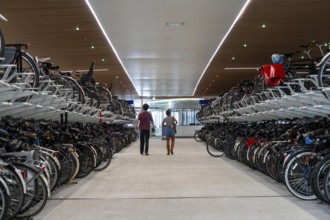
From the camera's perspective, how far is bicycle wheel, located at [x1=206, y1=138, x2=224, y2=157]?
13.0 metres

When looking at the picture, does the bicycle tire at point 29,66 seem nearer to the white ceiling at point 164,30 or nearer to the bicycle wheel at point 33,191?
the bicycle wheel at point 33,191

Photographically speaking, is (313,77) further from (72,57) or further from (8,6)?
(72,57)

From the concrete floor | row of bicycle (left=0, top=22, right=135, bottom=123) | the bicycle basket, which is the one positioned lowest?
the concrete floor

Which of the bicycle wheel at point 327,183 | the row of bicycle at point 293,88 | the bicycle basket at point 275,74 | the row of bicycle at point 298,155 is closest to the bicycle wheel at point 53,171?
the row of bicycle at point 298,155

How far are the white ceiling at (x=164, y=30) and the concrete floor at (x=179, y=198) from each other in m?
3.49

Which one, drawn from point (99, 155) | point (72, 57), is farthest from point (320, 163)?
point (72, 57)

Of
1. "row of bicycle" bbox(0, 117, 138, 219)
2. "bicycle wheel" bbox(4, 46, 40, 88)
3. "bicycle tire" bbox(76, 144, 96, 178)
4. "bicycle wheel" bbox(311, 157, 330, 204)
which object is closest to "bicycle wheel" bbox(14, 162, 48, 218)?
"row of bicycle" bbox(0, 117, 138, 219)

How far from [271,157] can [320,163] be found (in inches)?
74.8

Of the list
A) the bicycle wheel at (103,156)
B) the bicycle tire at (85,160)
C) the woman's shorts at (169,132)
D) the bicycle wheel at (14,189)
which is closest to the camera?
the bicycle wheel at (14,189)

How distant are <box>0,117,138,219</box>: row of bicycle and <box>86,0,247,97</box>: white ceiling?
11.0 ft

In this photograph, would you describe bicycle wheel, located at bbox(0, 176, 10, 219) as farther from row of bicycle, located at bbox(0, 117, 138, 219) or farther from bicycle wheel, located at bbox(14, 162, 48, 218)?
bicycle wheel, located at bbox(14, 162, 48, 218)

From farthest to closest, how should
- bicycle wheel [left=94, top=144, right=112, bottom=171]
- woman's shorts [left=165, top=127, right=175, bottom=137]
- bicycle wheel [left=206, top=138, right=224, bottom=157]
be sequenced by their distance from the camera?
woman's shorts [left=165, top=127, right=175, bottom=137] < bicycle wheel [left=206, top=138, right=224, bottom=157] < bicycle wheel [left=94, top=144, right=112, bottom=171]

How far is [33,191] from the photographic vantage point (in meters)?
4.83

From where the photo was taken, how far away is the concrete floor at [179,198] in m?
5.05
